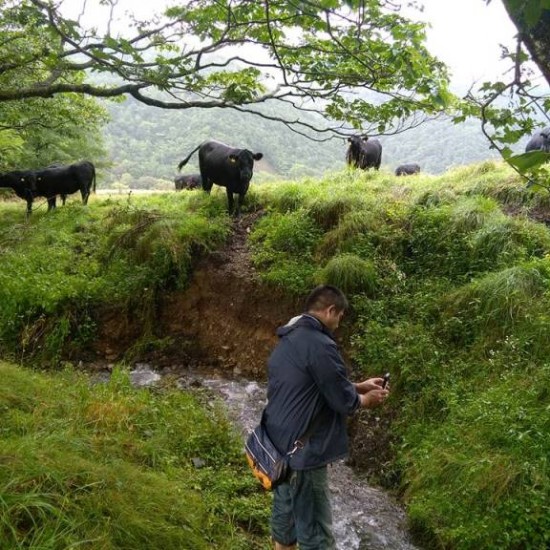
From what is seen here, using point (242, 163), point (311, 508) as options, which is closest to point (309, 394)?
point (311, 508)

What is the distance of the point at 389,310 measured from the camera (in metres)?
6.84

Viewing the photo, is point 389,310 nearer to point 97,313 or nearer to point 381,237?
point 381,237

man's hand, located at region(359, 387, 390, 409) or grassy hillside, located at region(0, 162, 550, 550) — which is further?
grassy hillside, located at region(0, 162, 550, 550)

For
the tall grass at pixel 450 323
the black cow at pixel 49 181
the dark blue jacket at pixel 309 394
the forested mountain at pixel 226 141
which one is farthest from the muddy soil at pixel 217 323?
the forested mountain at pixel 226 141

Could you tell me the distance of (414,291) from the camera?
278 inches

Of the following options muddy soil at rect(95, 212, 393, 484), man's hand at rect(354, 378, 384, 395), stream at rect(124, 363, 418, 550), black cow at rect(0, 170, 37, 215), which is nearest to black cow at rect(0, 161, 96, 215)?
black cow at rect(0, 170, 37, 215)

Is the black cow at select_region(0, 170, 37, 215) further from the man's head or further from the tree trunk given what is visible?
the tree trunk

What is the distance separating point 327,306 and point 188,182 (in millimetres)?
→ 13327

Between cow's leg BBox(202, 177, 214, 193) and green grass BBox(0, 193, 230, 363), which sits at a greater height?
cow's leg BBox(202, 177, 214, 193)

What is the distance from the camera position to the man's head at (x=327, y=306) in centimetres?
339

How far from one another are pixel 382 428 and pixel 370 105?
349 cm

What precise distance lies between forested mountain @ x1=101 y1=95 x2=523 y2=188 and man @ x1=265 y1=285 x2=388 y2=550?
26782 mm

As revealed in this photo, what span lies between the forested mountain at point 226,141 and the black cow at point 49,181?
767 inches

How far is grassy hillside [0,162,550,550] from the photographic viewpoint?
14.3 ft
